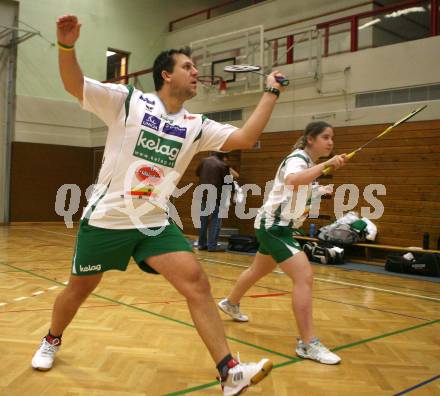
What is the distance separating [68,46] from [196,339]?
2.45 meters

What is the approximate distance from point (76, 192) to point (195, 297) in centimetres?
1551

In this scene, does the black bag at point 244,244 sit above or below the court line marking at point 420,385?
above

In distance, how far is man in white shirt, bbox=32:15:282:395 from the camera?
2.67m

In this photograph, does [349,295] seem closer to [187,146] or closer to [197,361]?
[197,361]

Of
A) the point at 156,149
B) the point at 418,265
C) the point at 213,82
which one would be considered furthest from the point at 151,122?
the point at 213,82

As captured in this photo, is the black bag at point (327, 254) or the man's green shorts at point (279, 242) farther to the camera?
the black bag at point (327, 254)

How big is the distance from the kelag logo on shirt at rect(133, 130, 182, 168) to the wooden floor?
52.0 inches

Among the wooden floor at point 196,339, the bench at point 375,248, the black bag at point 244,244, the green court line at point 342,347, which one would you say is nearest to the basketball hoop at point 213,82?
the black bag at point 244,244

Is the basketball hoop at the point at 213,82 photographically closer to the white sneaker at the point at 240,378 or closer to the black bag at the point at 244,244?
the black bag at the point at 244,244

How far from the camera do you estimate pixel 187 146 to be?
2.91 metres

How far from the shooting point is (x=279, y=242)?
3795mm

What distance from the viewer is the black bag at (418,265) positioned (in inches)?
312

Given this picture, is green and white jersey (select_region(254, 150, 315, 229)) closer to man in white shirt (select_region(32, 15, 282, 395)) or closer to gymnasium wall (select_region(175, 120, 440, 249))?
man in white shirt (select_region(32, 15, 282, 395))

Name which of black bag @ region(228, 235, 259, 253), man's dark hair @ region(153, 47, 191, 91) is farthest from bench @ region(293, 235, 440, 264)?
man's dark hair @ region(153, 47, 191, 91)
